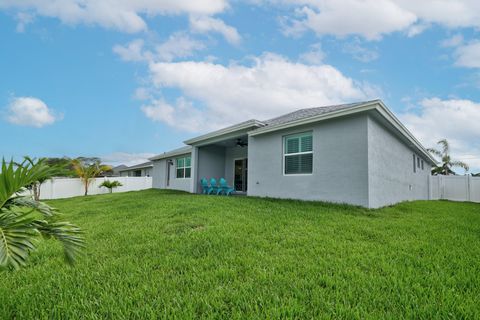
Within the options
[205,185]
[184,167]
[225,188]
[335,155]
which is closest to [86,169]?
[184,167]

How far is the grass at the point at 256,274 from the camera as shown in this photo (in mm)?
2307

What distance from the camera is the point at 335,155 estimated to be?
27.2 feet

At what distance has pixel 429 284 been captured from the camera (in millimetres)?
2779

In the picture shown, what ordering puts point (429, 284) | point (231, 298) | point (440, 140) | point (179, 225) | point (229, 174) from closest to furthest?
point (231, 298) < point (429, 284) < point (179, 225) < point (229, 174) < point (440, 140)

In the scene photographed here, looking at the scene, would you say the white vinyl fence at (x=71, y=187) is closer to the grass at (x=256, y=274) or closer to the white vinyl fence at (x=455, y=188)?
the grass at (x=256, y=274)

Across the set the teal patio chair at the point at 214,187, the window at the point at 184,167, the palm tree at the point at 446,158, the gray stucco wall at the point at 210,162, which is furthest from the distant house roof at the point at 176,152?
the palm tree at the point at 446,158

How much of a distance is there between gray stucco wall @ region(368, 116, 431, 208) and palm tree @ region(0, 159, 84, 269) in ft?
25.4

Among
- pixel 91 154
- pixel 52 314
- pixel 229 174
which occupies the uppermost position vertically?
pixel 91 154

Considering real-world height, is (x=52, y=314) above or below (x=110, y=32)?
below

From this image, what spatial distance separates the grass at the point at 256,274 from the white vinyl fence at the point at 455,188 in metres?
15.1

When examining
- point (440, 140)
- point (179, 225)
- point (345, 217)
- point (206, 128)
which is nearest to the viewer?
point (179, 225)

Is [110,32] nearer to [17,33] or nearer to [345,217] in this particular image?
[17,33]

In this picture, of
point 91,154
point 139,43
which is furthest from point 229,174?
point 91,154

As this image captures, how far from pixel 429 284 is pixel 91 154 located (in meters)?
28.2
